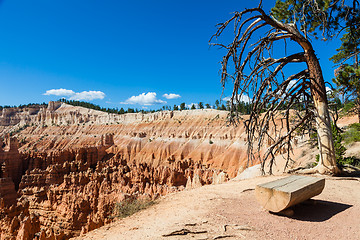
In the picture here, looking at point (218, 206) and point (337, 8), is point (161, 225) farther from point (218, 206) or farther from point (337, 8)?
point (337, 8)

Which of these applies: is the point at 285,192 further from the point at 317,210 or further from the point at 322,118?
the point at 322,118

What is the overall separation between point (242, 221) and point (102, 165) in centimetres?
3937

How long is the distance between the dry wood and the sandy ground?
0.30m

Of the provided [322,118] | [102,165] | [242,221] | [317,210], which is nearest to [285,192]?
[242,221]

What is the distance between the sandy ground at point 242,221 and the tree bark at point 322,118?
1.13 m

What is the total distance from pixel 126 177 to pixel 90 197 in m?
7.89

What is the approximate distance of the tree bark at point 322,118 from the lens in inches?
257

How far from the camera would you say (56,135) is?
81.8 meters

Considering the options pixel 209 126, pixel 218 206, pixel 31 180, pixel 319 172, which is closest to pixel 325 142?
pixel 319 172

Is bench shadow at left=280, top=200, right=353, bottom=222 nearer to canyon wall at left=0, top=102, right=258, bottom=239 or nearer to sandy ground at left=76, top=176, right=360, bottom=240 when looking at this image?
sandy ground at left=76, top=176, right=360, bottom=240

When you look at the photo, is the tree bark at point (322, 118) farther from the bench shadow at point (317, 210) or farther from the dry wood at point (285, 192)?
the dry wood at point (285, 192)

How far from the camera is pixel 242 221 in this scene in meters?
4.07

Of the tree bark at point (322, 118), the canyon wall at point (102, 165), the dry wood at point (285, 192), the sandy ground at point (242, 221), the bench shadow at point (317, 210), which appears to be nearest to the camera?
the sandy ground at point (242, 221)

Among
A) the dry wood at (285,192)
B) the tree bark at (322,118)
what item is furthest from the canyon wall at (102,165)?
the tree bark at (322,118)
